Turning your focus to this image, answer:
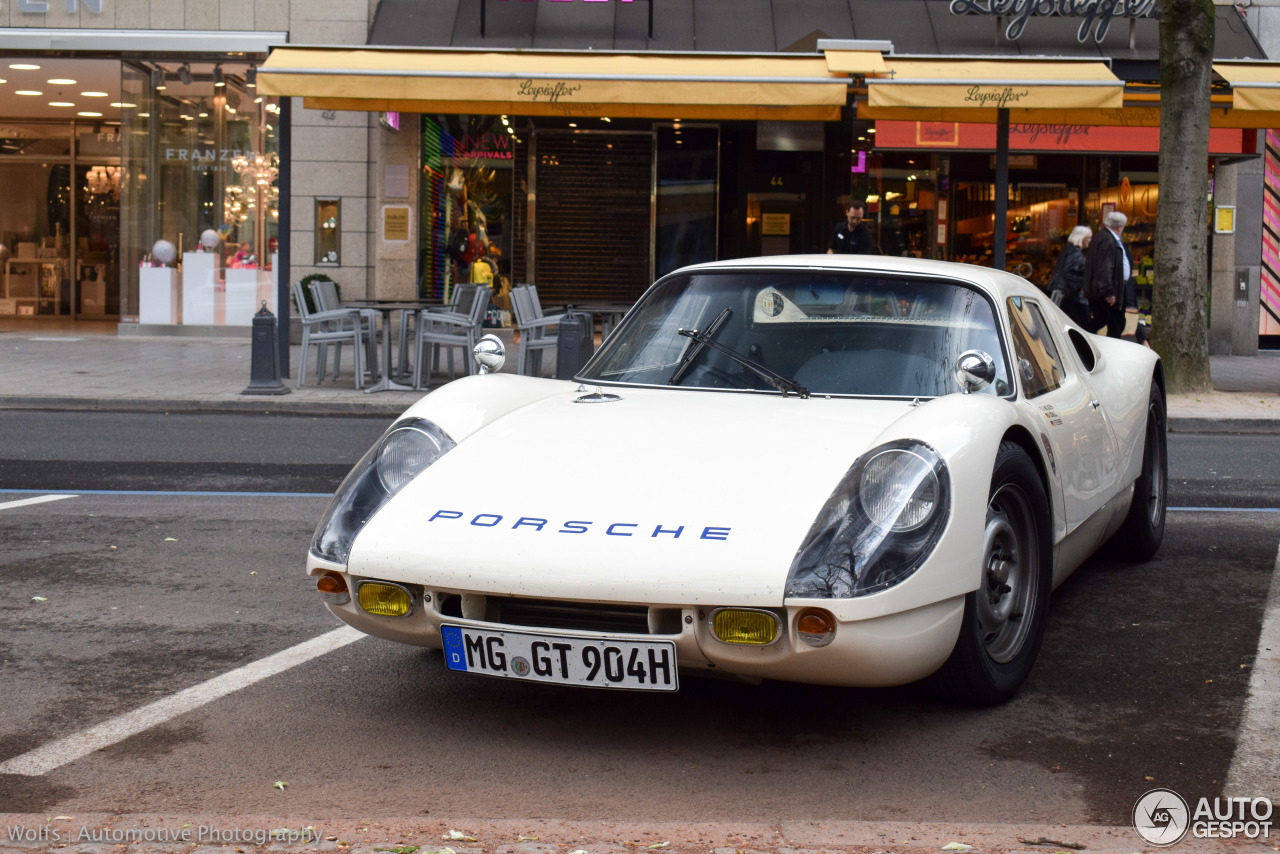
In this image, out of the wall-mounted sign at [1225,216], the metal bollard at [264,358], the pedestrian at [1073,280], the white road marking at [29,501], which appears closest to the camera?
the white road marking at [29,501]

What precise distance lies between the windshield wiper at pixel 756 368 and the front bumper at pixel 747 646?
1109mm

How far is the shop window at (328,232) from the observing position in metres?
19.4

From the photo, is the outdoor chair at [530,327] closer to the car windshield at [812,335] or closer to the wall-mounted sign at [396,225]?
the wall-mounted sign at [396,225]

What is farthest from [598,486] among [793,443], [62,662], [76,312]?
[76,312]

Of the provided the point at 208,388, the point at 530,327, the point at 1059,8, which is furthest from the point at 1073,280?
the point at 208,388

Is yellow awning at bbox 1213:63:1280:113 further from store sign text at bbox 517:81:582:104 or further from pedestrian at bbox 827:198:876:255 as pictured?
store sign text at bbox 517:81:582:104

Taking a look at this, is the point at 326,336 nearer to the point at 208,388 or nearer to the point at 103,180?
the point at 208,388

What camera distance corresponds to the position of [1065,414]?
15.0 ft

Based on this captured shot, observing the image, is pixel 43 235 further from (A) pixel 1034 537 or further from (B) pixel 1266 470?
(A) pixel 1034 537

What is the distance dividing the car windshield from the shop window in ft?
50.3

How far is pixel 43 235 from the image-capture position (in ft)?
82.1

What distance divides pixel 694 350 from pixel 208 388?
378 inches

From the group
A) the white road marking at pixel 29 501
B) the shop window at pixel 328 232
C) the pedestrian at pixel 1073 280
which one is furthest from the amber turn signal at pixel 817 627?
the shop window at pixel 328 232

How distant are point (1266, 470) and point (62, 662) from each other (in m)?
7.60
